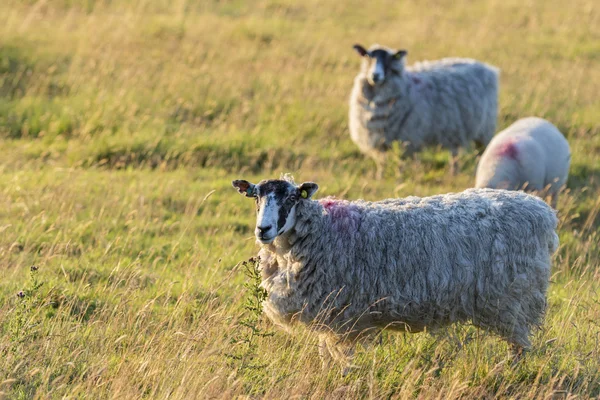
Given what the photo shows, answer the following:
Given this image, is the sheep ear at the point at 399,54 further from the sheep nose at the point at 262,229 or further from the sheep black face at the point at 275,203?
the sheep nose at the point at 262,229

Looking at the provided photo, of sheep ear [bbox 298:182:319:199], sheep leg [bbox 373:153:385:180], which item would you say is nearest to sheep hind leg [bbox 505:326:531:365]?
sheep ear [bbox 298:182:319:199]

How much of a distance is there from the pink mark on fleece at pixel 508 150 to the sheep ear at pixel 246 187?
4.17 metres

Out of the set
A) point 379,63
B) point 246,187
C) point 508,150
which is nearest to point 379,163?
point 379,63

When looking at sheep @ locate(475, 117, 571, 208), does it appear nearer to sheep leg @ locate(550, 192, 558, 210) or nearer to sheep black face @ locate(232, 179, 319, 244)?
sheep leg @ locate(550, 192, 558, 210)

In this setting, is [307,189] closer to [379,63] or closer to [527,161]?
[527,161]

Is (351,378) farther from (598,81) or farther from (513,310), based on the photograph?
(598,81)

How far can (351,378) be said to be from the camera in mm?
5043

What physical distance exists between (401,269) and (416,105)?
5605 mm

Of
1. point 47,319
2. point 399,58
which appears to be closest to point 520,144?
point 399,58

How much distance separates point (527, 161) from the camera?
8539 millimetres

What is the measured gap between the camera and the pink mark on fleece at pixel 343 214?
17.4 ft

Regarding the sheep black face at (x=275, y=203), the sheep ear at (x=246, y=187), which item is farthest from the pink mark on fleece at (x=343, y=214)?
the sheep ear at (x=246, y=187)

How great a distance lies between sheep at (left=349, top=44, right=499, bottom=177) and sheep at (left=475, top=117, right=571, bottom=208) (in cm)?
146

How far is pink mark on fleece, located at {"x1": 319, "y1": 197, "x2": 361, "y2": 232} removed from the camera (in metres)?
5.30
